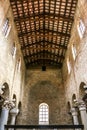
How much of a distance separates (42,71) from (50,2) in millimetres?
11623

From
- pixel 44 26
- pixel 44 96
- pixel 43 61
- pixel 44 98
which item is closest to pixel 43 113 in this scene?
pixel 44 98

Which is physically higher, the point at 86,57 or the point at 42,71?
the point at 42,71

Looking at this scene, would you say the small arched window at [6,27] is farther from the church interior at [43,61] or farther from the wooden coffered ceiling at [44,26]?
the wooden coffered ceiling at [44,26]

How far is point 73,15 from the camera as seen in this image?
574 inches

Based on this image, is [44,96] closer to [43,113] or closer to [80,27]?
[43,113]

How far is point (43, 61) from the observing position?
23500 mm

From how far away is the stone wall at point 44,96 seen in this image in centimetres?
1883

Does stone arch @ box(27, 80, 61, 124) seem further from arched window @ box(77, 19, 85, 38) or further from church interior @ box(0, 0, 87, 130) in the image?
arched window @ box(77, 19, 85, 38)

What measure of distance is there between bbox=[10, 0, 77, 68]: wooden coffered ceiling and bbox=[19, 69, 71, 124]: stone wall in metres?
2.37

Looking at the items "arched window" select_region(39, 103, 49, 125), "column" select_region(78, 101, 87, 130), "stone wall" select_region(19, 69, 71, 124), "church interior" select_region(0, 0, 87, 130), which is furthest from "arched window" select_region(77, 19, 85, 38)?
"arched window" select_region(39, 103, 49, 125)

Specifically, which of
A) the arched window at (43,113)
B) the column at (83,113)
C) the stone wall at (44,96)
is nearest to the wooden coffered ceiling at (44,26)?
the stone wall at (44,96)

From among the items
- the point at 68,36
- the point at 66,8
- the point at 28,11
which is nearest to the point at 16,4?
the point at 28,11

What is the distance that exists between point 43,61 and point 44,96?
223 inches

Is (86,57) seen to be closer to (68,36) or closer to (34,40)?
(68,36)
